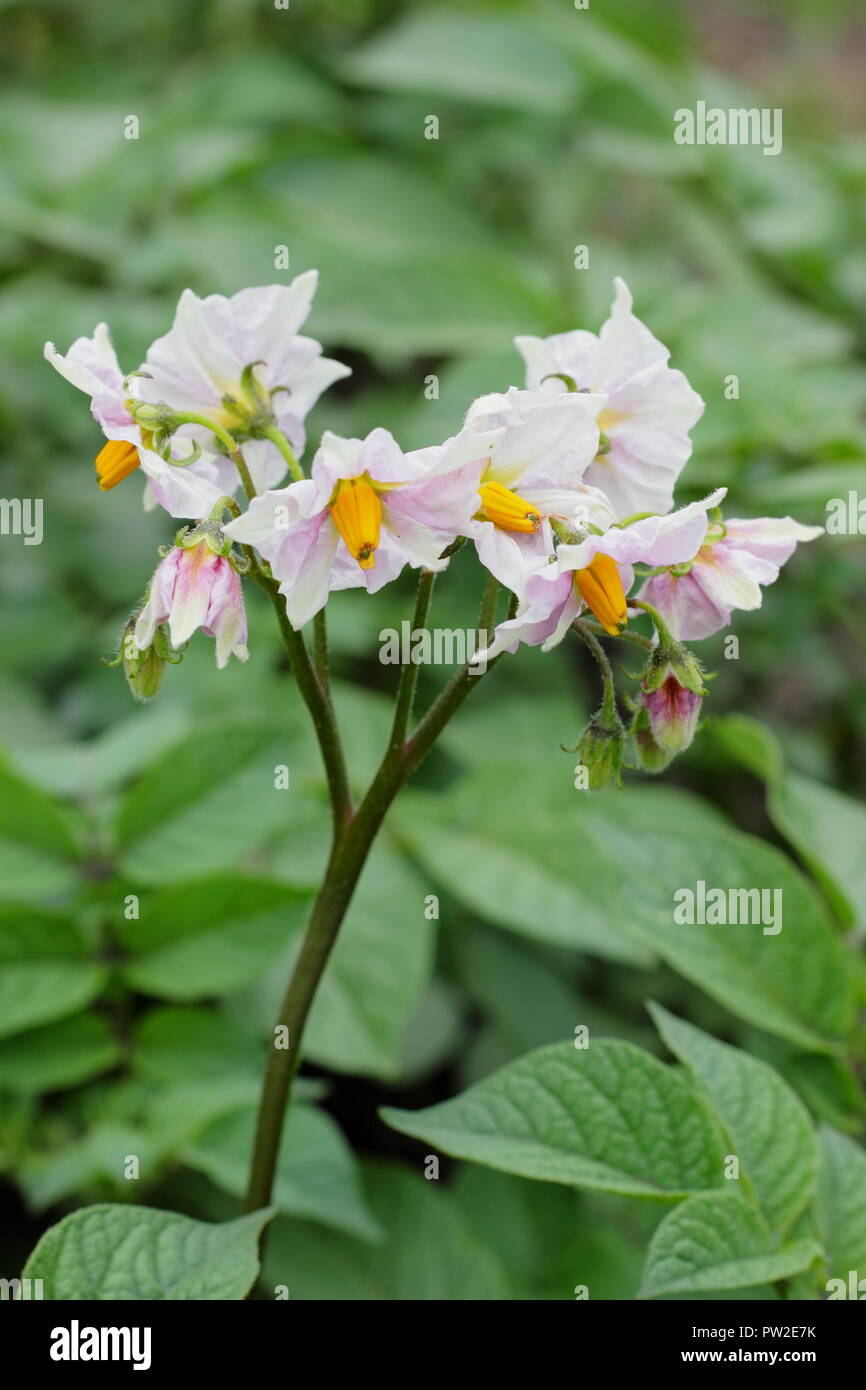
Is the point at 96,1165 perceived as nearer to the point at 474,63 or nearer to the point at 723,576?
the point at 723,576

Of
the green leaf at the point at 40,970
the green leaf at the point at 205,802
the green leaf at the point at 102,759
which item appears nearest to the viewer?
the green leaf at the point at 40,970

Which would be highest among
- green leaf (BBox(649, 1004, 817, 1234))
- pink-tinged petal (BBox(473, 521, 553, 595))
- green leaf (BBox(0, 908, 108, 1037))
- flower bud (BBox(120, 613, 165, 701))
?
pink-tinged petal (BBox(473, 521, 553, 595))

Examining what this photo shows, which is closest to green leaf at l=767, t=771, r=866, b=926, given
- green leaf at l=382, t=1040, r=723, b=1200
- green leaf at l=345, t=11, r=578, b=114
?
green leaf at l=382, t=1040, r=723, b=1200

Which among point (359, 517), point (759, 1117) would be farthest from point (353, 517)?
point (759, 1117)

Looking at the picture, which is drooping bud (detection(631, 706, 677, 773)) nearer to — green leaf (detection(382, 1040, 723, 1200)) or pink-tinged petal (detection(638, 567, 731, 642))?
pink-tinged petal (detection(638, 567, 731, 642))

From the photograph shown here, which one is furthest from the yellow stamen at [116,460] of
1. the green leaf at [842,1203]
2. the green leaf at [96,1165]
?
the green leaf at [842,1203]

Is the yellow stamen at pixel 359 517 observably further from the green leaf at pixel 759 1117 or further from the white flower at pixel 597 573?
the green leaf at pixel 759 1117
